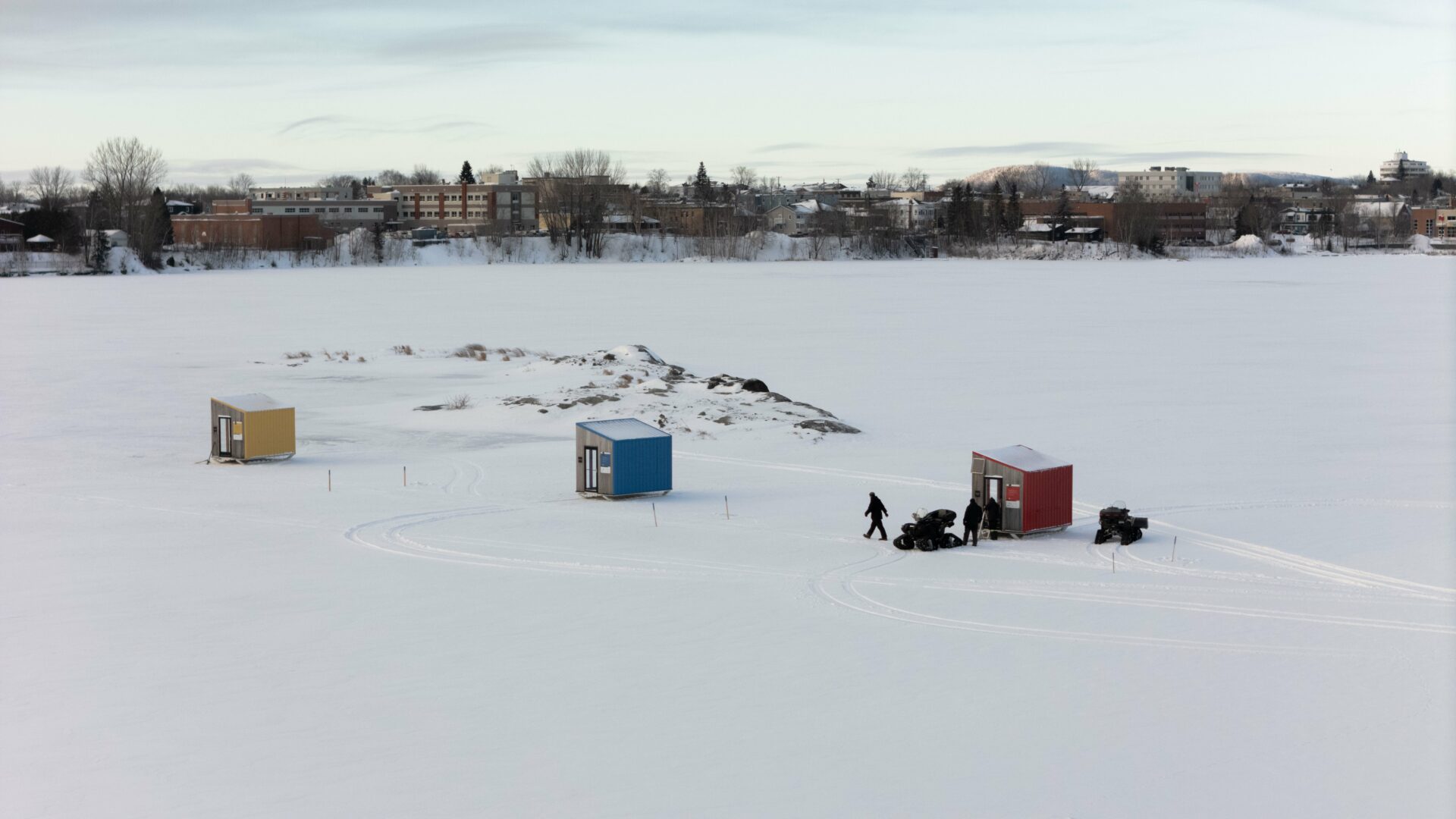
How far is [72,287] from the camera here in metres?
108

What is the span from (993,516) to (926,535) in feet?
6.49

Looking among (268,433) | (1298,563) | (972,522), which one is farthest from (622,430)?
(1298,563)

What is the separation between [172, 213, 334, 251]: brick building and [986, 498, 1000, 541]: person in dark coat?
466ft

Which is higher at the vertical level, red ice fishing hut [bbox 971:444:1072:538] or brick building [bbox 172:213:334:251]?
brick building [bbox 172:213:334:251]

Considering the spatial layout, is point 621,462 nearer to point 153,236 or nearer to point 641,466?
point 641,466

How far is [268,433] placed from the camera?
33.5 metres

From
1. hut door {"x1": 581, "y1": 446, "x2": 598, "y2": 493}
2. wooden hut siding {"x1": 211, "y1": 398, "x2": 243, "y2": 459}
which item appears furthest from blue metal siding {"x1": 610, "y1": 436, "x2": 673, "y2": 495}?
wooden hut siding {"x1": 211, "y1": 398, "x2": 243, "y2": 459}

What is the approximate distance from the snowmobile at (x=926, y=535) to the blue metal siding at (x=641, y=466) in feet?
21.6

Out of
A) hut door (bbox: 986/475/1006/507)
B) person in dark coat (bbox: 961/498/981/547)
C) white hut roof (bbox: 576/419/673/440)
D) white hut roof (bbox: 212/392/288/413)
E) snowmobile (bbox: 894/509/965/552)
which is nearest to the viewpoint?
snowmobile (bbox: 894/509/965/552)

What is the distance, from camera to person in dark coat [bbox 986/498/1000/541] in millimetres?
25641

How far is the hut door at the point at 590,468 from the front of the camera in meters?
29.3

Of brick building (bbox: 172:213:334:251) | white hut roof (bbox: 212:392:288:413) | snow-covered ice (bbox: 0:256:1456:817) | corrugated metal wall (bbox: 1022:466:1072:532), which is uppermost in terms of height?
brick building (bbox: 172:213:334:251)

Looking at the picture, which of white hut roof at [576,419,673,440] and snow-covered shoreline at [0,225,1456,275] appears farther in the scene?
snow-covered shoreline at [0,225,1456,275]

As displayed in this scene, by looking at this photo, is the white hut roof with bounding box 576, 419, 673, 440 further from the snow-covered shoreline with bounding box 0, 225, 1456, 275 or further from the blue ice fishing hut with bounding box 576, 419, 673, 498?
the snow-covered shoreline with bounding box 0, 225, 1456, 275
